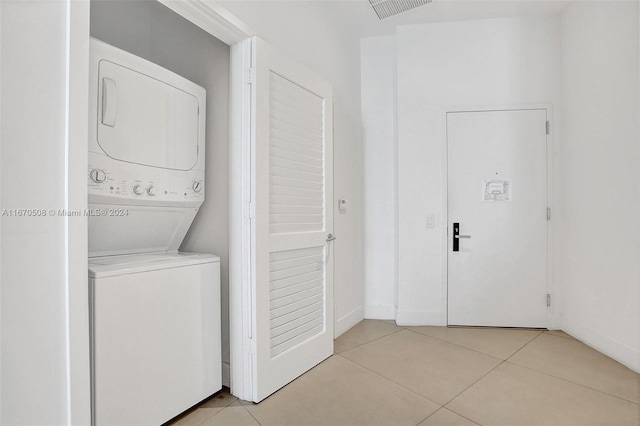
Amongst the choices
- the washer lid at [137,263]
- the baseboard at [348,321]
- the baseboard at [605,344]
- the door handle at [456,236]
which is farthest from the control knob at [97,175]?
the baseboard at [605,344]

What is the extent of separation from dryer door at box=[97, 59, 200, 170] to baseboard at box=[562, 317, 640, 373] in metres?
3.20

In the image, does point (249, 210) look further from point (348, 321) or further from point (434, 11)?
point (434, 11)

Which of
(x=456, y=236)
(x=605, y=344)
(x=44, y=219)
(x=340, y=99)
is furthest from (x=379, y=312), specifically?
(x=44, y=219)

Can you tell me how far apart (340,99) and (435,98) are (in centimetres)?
95

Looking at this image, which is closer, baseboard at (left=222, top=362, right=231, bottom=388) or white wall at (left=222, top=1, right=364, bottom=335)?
baseboard at (left=222, top=362, right=231, bottom=388)

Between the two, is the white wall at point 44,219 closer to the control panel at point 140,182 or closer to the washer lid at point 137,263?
the washer lid at point 137,263

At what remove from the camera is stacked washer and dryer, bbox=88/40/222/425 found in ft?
5.01

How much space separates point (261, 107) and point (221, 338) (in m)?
1.45

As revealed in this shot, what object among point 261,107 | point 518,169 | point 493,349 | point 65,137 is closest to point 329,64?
point 261,107

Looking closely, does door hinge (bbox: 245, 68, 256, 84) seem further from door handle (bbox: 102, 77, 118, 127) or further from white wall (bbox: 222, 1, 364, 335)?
door handle (bbox: 102, 77, 118, 127)

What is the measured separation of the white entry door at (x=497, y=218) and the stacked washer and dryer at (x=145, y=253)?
2.33m

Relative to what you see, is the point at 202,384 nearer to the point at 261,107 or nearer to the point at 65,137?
the point at 65,137

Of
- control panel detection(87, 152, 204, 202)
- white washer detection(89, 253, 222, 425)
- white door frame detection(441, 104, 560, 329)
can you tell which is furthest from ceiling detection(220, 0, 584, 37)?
white washer detection(89, 253, 222, 425)

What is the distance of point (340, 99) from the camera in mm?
3162
